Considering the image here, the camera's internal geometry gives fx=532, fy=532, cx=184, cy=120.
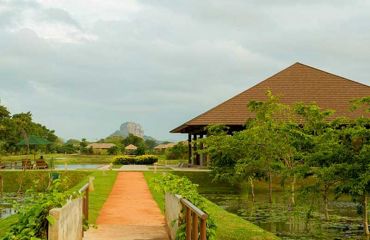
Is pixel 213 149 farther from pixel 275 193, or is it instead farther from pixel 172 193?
pixel 172 193

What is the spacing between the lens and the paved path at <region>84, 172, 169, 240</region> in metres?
9.70

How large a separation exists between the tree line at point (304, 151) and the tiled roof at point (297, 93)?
5.25 metres

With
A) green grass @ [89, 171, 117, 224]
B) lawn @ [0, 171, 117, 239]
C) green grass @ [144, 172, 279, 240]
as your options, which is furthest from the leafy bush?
green grass @ [144, 172, 279, 240]

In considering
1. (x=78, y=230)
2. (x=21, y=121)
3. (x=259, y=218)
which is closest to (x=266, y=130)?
(x=259, y=218)

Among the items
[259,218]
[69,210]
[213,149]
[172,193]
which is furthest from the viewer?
[213,149]

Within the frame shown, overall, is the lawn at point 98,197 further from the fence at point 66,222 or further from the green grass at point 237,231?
the fence at point 66,222

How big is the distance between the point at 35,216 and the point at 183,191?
3069 millimetres

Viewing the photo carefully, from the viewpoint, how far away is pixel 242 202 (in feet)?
66.7

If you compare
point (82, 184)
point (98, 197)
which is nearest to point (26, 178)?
point (82, 184)

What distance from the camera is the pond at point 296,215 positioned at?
44.2ft

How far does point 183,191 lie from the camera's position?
853cm

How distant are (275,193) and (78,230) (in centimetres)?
1705

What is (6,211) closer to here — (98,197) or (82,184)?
(82,184)

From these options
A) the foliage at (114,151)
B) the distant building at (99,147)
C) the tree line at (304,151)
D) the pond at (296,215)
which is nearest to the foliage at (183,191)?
the pond at (296,215)
